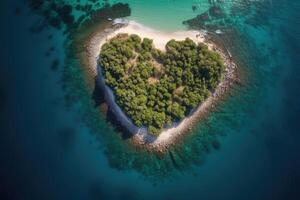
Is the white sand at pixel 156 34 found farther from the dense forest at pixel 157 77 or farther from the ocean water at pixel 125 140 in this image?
the dense forest at pixel 157 77

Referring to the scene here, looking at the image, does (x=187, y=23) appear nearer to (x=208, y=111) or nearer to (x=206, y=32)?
(x=206, y=32)

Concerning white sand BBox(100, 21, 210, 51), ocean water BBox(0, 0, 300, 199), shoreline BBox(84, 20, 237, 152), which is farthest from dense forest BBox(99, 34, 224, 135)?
ocean water BBox(0, 0, 300, 199)

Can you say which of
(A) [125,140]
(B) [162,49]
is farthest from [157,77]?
(A) [125,140]

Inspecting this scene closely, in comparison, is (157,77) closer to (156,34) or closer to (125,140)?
(156,34)

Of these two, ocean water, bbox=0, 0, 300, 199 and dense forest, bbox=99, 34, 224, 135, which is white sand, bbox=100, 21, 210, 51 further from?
dense forest, bbox=99, 34, 224, 135

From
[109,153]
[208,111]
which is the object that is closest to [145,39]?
[208,111]

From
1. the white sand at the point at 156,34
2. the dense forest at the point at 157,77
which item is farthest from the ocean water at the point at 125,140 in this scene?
the dense forest at the point at 157,77
